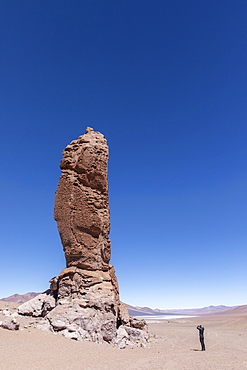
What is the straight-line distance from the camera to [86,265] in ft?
49.8

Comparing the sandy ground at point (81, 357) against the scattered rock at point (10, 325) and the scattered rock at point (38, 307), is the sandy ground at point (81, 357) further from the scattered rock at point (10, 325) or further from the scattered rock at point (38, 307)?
the scattered rock at point (38, 307)

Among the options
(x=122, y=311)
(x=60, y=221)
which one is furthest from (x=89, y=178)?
(x=122, y=311)

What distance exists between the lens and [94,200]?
16.4 metres

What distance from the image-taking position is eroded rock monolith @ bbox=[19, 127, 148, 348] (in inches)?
520

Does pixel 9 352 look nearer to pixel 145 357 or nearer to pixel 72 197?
pixel 145 357

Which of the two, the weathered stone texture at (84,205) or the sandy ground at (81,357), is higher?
the weathered stone texture at (84,205)

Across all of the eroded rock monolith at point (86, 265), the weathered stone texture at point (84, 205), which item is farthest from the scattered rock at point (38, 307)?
the weathered stone texture at point (84, 205)

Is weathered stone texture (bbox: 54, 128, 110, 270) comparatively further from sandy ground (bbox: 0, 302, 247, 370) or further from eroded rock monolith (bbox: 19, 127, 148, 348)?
sandy ground (bbox: 0, 302, 247, 370)

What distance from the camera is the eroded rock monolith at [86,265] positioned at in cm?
1320

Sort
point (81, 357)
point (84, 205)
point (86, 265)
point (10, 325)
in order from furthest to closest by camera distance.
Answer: point (84, 205) < point (86, 265) < point (10, 325) < point (81, 357)

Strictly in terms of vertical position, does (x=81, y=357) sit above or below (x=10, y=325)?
below

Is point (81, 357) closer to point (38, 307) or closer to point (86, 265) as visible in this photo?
point (86, 265)

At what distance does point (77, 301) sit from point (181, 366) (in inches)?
226

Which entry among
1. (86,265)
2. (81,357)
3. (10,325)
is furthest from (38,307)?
(81,357)
